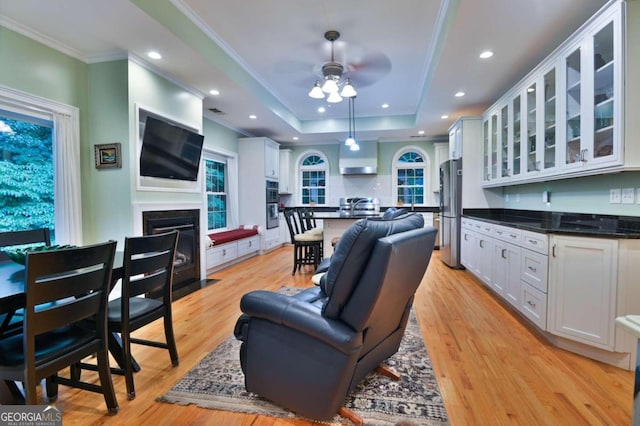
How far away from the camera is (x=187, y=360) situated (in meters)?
2.15

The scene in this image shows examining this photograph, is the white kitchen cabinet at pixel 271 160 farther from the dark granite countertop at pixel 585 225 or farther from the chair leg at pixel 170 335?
the chair leg at pixel 170 335

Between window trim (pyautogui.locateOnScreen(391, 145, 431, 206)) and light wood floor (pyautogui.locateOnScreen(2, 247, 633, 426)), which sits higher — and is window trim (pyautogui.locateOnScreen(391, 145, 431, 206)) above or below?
above

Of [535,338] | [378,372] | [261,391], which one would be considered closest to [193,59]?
[261,391]

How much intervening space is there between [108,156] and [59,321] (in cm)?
226

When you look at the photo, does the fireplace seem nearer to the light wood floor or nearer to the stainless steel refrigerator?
the light wood floor

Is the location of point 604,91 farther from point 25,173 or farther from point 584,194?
point 25,173

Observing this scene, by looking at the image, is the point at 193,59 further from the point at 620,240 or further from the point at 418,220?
the point at 620,240

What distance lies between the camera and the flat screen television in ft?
10.4

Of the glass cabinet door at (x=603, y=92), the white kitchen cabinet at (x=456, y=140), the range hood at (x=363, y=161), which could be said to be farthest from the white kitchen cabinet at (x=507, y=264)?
the range hood at (x=363, y=161)

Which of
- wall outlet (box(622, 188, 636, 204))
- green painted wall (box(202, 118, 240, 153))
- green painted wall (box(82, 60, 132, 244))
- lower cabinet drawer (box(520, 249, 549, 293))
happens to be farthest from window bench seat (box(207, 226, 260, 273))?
wall outlet (box(622, 188, 636, 204))

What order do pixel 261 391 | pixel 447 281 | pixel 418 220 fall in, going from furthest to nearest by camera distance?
pixel 447 281 < pixel 418 220 < pixel 261 391

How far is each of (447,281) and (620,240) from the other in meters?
2.35

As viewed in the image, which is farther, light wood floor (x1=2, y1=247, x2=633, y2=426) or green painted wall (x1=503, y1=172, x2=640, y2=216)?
green painted wall (x1=503, y1=172, x2=640, y2=216)

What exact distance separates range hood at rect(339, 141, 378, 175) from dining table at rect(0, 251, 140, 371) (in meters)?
5.80
